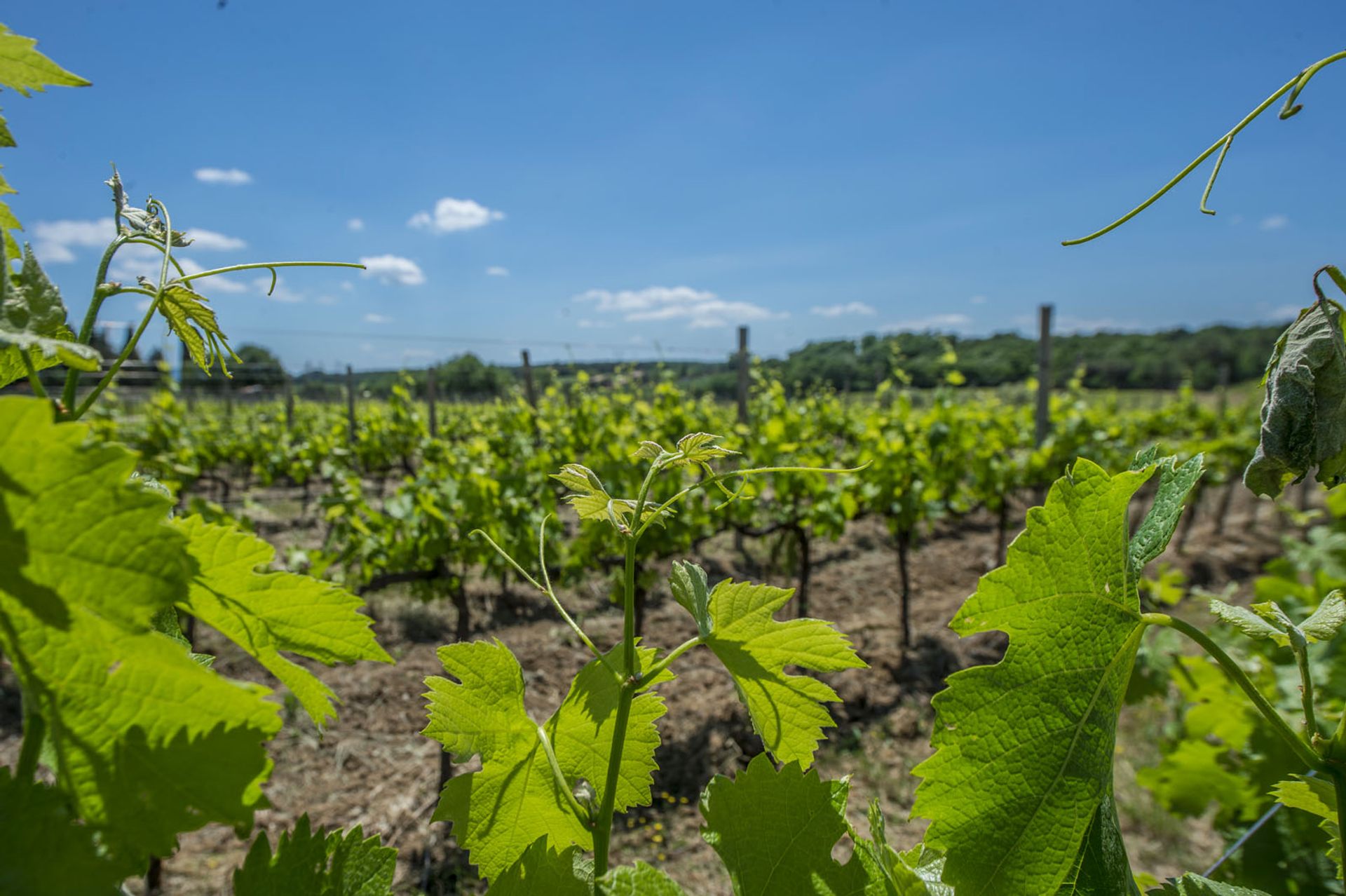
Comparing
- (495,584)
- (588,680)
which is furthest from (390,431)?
(588,680)

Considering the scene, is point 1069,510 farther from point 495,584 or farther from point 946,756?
point 495,584

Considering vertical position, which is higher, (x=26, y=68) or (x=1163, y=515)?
(x=26, y=68)

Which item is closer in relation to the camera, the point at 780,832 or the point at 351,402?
the point at 780,832

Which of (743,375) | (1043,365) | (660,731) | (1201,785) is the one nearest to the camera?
(1201,785)

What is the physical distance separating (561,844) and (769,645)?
0.27 m

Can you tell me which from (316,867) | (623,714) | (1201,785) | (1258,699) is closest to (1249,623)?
(1258,699)

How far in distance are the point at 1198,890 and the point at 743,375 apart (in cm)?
950

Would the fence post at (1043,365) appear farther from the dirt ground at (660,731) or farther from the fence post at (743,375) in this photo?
the fence post at (743,375)

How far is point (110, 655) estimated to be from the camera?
1.29 feet

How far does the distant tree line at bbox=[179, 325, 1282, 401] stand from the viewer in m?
11.0

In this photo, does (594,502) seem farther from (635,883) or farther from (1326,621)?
(1326,621)

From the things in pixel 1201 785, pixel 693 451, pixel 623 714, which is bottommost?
pixel 1201 785

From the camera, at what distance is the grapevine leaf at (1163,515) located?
686mm

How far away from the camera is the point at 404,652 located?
21.4 feet
